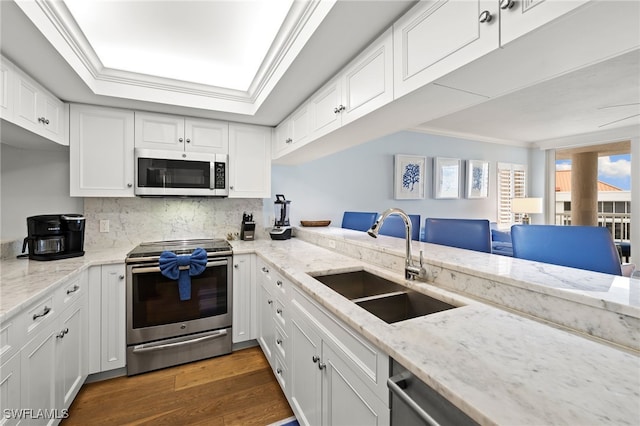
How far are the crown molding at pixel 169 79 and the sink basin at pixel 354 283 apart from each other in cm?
137

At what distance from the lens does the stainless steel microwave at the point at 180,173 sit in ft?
8.20

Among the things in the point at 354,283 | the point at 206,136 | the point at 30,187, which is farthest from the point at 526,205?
the point at 30,187

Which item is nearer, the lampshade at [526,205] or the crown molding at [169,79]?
the crown molding at [169,79]

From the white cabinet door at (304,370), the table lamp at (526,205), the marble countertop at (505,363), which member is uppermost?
the table lamp at (526,205)

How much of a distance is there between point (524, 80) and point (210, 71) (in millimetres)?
2277

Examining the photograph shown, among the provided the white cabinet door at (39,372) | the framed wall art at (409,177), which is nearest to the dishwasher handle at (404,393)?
the white cabinet door at (39,372)

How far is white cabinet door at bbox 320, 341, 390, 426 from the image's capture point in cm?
92

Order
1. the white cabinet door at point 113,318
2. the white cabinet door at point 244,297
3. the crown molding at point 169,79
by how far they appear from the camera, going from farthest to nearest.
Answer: the white cabinet door at point 244,297 → the white cabinet door at point 113,318 → the crown molding at point 169,79

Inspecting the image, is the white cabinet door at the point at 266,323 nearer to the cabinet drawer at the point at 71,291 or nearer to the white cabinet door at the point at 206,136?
the cabinet drawer at the point at 71,291

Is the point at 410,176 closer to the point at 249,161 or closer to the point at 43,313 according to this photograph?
the point at 249,161

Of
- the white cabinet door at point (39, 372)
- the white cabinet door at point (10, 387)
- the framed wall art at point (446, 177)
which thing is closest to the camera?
the white cabinet door at point (10, 387)

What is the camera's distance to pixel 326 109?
1.96 meters

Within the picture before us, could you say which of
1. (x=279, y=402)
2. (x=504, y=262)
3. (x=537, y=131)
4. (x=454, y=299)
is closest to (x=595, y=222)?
(x=537, y=131)

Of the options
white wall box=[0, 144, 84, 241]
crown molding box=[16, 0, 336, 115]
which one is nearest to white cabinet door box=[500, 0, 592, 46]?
crown molding box=[16, 0, 336, 115]
